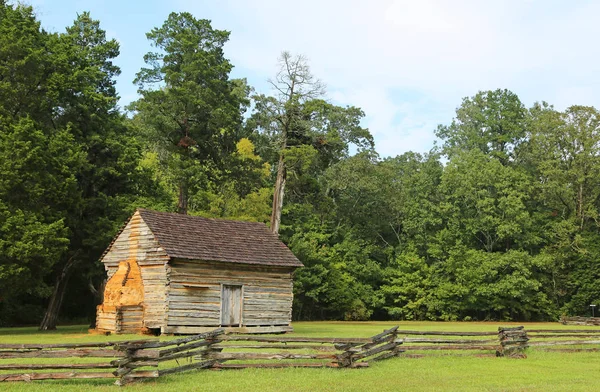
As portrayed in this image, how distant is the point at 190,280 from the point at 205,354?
11.0 meters

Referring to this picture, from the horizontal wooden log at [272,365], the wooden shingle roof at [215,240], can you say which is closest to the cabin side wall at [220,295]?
the wooden shingle roof at [215,240]

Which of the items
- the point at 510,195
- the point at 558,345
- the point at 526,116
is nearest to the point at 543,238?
the point at 510,195

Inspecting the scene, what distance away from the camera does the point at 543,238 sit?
192ft

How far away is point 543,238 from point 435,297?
12.1 m

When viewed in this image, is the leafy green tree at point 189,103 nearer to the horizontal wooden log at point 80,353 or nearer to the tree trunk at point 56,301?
the tree trunk at point 56,301

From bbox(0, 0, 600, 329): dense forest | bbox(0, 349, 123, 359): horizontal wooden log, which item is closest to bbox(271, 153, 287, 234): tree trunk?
bbox(0, 0, 600, 329): dense forest

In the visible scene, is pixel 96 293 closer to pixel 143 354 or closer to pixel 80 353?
pixel 80 353

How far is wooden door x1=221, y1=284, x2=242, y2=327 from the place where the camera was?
27781 mm

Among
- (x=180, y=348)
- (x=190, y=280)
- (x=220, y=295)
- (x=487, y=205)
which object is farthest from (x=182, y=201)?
(x=180, y=348)

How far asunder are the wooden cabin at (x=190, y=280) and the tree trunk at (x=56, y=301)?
642 centimetres

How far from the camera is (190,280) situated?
2692cm

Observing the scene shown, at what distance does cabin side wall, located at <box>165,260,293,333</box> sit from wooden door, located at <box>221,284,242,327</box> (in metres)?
0.19

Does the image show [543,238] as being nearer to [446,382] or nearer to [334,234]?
[334,234]

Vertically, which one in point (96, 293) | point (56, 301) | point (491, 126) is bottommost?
point (56, 301)
